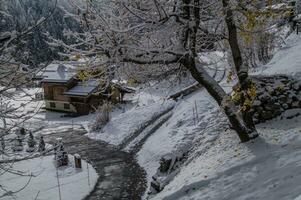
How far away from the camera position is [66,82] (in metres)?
45.4

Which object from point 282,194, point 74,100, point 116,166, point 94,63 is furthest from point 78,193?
point 74,100

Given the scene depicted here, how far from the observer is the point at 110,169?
76.0 ft

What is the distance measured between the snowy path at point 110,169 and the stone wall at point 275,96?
22.7 ft

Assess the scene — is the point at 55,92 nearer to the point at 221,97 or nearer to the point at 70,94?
the point at 70,94

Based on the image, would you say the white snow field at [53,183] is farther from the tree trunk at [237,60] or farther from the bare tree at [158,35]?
the tree trunk at [237,60]

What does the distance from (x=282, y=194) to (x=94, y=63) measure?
6062 mm

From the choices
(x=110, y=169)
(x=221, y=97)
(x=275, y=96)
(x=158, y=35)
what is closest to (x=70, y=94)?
(x=110, y=169)

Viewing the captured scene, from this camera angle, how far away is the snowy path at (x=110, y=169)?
18812 mm

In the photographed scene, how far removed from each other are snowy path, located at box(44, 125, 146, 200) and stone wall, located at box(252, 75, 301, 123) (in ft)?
22.7

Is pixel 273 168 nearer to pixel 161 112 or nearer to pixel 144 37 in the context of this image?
pixel 144 37

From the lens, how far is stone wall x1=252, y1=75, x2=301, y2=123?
13852mm

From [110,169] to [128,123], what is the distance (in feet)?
31.1

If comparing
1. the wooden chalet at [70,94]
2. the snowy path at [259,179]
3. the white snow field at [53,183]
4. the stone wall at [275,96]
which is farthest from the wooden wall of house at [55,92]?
the snowy path at [259,179]

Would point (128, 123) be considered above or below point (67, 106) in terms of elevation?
above
